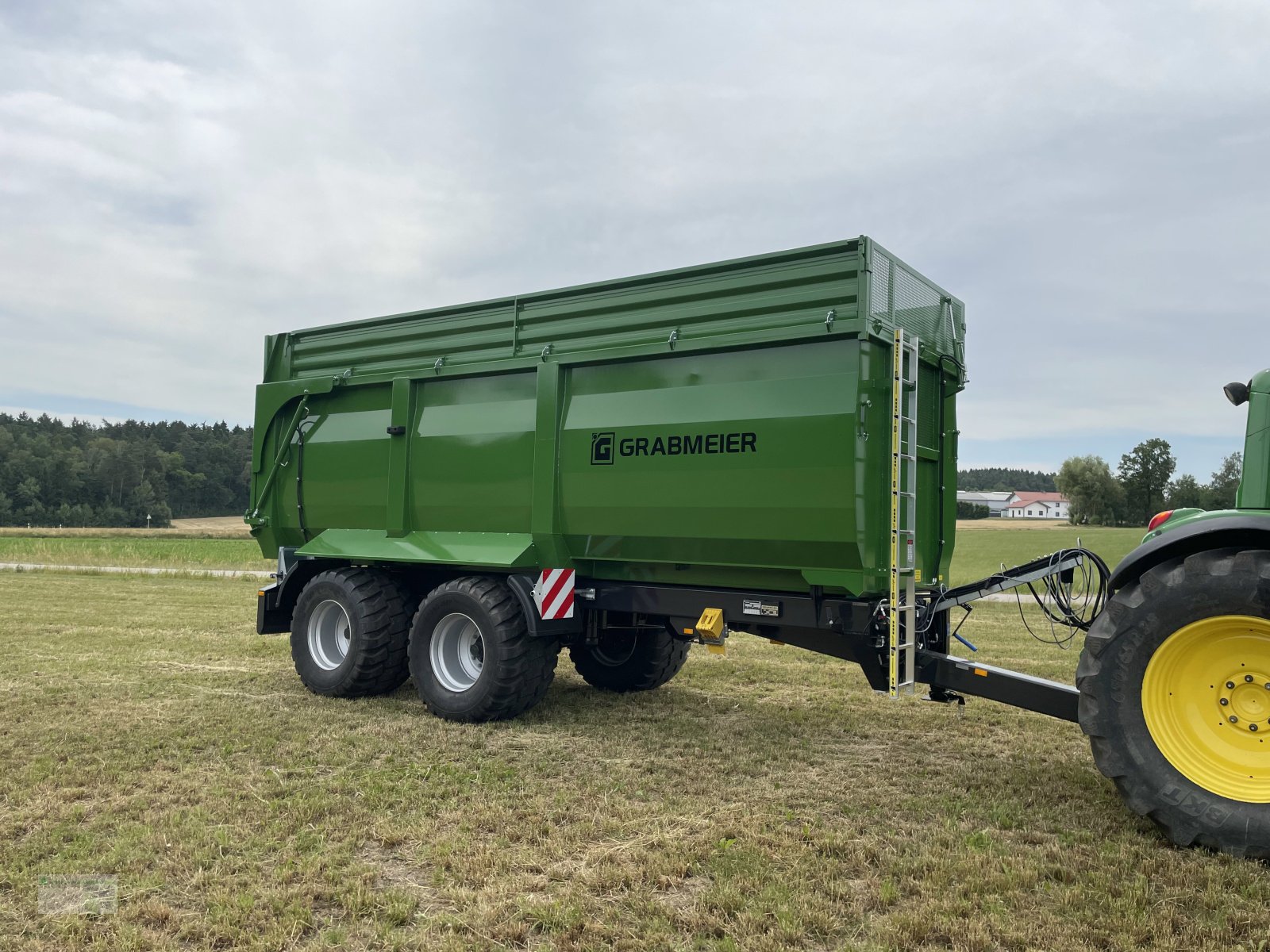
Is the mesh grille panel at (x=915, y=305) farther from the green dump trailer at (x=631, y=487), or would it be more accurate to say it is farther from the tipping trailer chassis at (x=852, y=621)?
the tipping trailer chassis at (x=852, y=621)

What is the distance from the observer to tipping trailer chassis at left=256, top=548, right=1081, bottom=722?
542 centimetres

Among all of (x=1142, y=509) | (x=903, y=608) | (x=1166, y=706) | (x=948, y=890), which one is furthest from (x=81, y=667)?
(x=1142, y=509)

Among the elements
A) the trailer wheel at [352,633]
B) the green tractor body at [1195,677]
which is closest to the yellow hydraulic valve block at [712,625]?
the green tractor body at [1195,677]

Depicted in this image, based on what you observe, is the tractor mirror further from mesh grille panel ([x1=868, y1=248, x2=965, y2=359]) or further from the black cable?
mesh grille panel ([x1=868, y1=248, x2=965, y2=359])

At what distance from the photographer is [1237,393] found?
15.4 ft

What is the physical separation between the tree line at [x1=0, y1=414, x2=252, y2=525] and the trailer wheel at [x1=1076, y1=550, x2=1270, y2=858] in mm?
72443

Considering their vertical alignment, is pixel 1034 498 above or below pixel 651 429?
above

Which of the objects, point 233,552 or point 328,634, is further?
point 233,552

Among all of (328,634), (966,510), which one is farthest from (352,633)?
(966,510)

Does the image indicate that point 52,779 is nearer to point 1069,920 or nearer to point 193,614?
point 1069,920

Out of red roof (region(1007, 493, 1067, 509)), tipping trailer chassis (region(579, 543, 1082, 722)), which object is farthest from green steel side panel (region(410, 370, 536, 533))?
red roof (region(1007, 493, 1067, 509))

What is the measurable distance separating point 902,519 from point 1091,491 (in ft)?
211

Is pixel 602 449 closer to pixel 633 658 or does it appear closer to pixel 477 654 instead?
pixel 477 654

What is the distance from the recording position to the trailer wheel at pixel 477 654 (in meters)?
6.95
